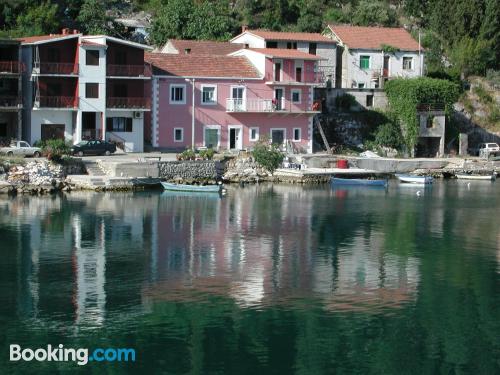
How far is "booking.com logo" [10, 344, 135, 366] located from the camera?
1055 inches

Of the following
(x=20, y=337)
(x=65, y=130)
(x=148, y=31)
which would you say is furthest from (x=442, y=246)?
(x=148, y=31)

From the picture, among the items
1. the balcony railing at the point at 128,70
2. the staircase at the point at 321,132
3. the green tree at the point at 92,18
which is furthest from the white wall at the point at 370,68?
the green tree at the point at 92,18

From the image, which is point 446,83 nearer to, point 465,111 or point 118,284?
point 465,111

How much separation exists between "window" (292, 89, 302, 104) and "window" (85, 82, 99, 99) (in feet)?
47.2

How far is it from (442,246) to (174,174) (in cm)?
2152

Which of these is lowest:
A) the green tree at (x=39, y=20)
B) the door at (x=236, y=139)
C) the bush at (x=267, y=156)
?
the bush at (x=267, y=156)

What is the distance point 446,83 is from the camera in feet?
241

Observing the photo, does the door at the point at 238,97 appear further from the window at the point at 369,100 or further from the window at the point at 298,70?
the window at the point at 369,100

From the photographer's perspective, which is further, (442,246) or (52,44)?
(52,44)

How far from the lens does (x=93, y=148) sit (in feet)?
201

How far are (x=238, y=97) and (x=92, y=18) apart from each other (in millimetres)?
16821

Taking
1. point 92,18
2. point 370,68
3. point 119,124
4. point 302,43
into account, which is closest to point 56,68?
point 119,124

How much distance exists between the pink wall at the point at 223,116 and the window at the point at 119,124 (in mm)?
2385

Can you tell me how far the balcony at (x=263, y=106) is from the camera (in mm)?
68000
